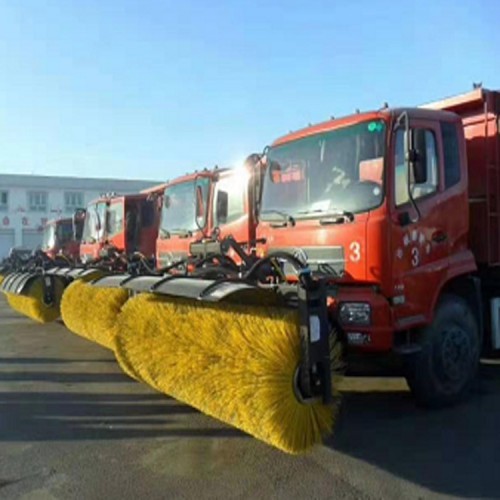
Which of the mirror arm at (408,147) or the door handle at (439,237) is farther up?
the mirror arm at (408,147)

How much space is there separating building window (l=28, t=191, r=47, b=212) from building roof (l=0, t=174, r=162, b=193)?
506 millimetres

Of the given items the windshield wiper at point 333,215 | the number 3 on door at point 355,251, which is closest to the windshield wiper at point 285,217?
the windshield wiper at point 333,215

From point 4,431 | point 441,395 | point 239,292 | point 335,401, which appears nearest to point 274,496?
point 335,401

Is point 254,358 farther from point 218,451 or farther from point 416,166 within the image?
point 416,166

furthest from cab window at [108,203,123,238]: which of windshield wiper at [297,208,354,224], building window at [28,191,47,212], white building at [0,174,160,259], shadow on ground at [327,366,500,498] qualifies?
building window at [28,191,47,212]

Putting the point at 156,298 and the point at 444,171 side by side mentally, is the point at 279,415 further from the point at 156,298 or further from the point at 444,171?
the point at 444,171

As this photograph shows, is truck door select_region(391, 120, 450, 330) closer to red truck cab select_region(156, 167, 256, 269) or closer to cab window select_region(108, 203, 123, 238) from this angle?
red truck cab select_region(156, 167, 256, 269)

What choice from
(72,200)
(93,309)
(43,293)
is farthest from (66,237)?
(72,200)

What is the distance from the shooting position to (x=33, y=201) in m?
44.1

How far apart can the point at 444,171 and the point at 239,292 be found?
231 centimetres

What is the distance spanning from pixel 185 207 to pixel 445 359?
201 inches

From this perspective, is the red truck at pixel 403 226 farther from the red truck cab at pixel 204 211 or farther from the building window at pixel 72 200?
the building window at pixel 72 200

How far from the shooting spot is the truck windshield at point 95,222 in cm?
1285

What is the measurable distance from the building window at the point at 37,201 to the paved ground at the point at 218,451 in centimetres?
4027
